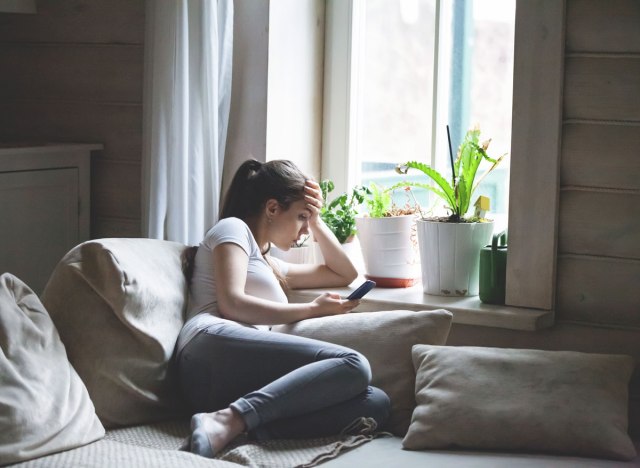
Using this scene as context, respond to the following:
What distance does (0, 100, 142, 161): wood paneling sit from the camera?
3.18 meters

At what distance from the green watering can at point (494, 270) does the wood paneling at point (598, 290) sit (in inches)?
5.9

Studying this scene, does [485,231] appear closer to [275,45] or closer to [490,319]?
[490,319]

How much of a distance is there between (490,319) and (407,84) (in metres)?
0.86

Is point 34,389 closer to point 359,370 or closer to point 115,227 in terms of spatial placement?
point 359,370

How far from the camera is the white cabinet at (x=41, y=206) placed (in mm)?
2885

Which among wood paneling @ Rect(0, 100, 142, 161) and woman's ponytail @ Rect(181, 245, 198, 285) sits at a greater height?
wood paneling @ Rect(0, 100, 142, 161)

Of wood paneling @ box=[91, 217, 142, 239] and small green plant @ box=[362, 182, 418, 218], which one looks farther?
wood paneling @ box=[91, 217, 142, 239]

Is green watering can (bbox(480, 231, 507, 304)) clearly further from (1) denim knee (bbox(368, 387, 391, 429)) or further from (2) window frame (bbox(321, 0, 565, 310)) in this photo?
(1) denim knee (bbox(368, 387, 391, 429))

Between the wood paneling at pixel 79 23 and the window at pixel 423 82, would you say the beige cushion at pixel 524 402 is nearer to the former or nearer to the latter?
the window at pixel 423 82

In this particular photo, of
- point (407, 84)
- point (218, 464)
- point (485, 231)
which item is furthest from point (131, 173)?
point (218, 464)

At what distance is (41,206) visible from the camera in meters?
2.99

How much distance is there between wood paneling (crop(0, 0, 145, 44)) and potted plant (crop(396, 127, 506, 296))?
1045mm

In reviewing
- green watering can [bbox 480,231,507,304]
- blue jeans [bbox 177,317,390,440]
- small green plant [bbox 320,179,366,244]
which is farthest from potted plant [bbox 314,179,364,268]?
blue jeans [bbox 177,317,390,440]

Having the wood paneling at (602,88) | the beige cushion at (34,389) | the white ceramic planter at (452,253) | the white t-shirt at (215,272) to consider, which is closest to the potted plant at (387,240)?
the white ceramic planter at (452,253)
